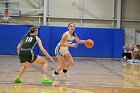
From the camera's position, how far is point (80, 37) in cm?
2525

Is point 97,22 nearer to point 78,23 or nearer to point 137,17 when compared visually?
point 78,23

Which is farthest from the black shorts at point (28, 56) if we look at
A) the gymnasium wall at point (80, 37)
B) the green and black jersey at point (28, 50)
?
the gymnasium wall at point (80, 37)

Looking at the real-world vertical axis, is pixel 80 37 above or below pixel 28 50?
above

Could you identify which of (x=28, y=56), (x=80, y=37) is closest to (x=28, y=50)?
(x=28, y=56)

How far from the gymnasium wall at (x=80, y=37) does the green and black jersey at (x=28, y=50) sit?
1560cm

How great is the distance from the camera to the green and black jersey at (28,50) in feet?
30.0

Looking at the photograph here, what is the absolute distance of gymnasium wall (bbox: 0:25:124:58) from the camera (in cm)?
2467

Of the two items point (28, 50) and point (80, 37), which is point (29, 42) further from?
point (80, 37)

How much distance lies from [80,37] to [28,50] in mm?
16210

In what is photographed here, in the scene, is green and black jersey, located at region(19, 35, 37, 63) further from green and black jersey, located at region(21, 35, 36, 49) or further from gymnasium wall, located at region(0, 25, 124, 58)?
gymnasium wall, located at region(0, 25, 124, 58)

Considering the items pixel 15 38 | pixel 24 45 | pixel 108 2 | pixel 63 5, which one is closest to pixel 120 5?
pixel 108 2

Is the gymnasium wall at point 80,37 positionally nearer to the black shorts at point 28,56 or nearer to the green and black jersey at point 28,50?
the green and black jersey at point 28,50

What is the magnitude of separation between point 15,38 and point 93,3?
694 centimetres

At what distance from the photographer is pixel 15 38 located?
24.7m
